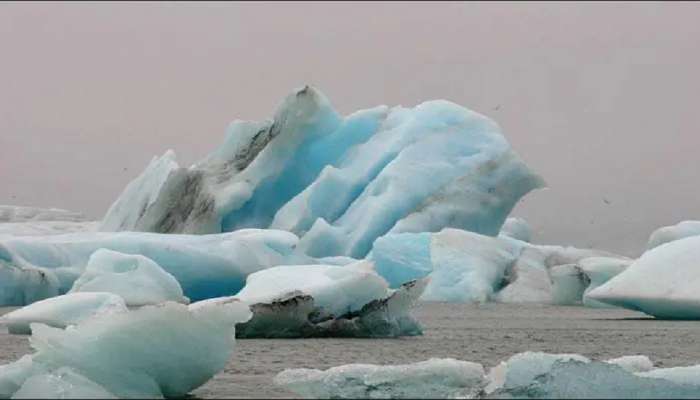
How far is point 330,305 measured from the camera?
7402mm

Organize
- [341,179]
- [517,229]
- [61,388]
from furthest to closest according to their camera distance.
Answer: [517,229] < [341,179] < [61,388]

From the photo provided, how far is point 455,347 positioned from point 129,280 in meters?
4.90

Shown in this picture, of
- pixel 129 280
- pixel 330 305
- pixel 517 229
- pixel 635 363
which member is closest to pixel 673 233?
pixel 517 229

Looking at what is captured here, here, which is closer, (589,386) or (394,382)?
(589,386)

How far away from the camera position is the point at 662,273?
10.4 meters

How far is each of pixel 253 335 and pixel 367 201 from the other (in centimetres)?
1087

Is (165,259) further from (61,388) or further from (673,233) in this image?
(61,388)

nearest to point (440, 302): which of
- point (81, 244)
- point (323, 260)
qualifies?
point (323, 260)

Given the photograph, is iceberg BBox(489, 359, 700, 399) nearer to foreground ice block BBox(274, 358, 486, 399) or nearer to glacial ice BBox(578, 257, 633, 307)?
foreground ice block BBox(274, 358, 486, 399)

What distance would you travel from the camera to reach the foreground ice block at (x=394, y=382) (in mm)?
3477

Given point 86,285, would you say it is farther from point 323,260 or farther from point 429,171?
point 429,171

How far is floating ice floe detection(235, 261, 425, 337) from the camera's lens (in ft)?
23.6

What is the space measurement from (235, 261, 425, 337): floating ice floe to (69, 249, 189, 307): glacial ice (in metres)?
3.47

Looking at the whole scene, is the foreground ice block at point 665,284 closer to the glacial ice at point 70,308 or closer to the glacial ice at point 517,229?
the glacial ice at point 70,308
